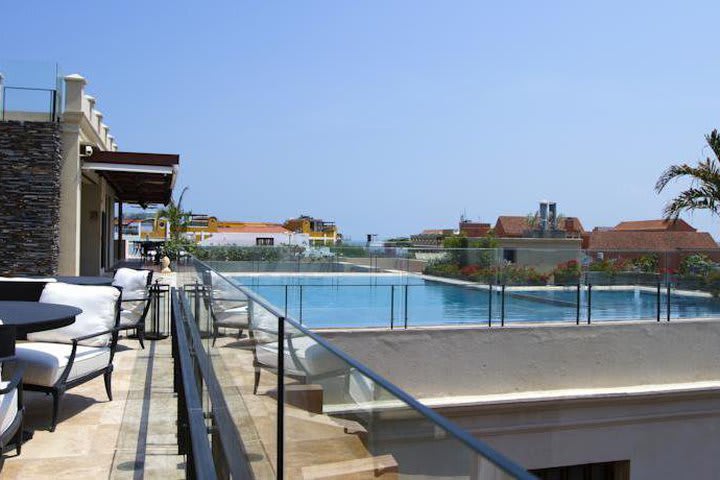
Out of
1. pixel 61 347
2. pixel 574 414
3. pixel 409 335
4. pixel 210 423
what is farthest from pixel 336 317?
pixel 210 423

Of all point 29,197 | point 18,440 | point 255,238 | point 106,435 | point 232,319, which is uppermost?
point 29,197

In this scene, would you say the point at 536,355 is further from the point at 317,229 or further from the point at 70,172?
the point at 317,229

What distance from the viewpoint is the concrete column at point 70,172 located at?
582 inches

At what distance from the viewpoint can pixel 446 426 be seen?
1.08 m

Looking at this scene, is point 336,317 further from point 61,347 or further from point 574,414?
point 61,347

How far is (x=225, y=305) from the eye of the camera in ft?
12.0

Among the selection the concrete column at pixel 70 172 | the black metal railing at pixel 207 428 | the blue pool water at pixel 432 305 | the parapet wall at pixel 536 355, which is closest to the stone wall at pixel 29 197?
the concrete column at pixel 70 172

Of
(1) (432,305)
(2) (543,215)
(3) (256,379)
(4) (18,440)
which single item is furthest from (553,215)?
(3) (256,379)

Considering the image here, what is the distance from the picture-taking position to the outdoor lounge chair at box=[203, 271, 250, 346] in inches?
124

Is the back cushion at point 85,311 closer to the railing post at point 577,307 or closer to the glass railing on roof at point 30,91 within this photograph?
the glass railing on roof at point 30,91

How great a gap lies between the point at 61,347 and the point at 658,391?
11869mm

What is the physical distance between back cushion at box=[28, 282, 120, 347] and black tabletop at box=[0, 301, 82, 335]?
1.10 feet

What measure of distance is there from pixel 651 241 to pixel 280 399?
55.6 m

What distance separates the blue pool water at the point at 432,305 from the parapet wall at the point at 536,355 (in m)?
0.35
